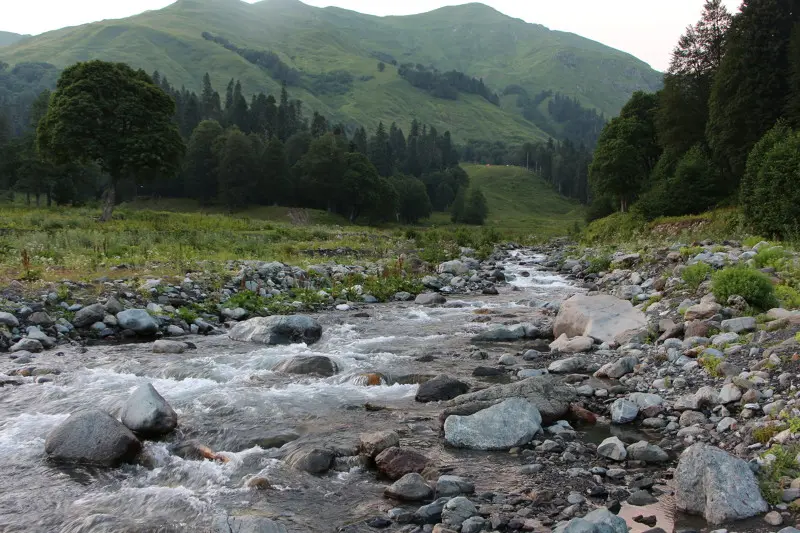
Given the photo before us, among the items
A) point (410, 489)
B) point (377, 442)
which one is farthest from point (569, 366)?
point (410, 489)

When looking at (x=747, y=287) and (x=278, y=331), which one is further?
(x=278, y=331)

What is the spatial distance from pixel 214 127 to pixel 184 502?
9623 centimetres

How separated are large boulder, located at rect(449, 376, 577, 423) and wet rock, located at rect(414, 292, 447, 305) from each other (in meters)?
12.3

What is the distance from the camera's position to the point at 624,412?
9648mm

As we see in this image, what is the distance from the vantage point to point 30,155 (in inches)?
2896

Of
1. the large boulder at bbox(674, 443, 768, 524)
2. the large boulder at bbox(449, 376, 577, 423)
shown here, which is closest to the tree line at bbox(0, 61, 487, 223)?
the large boulder at bbox(449, 376, 577, 423)

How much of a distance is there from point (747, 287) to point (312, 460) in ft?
35.7

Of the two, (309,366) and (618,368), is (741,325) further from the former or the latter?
(309,366)

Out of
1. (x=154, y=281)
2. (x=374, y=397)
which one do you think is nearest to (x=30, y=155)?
(x=154, y=281)

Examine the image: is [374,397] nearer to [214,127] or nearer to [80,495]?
[80,495]

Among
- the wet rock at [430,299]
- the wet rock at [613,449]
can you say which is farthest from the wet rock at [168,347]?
the wet rock at [430,299]

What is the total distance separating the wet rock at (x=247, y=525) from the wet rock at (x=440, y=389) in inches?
203

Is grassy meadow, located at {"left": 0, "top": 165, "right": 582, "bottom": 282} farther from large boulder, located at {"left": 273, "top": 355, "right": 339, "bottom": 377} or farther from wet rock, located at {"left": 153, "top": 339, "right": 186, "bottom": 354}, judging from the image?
large boulder, located at {"left": 273, "top": 355, "right": 339, "bottom": 377}

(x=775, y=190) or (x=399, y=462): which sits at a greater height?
(x=775, y=190)
